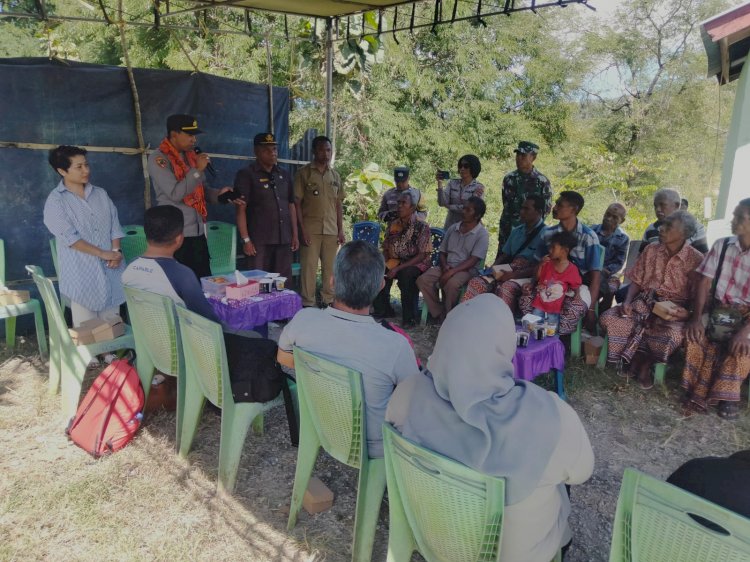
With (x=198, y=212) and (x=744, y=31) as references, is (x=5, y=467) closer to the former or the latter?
(x=198, y=212)

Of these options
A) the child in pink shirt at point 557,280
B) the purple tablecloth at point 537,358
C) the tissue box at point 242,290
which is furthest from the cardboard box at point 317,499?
the child in pink shirt at point 557,280

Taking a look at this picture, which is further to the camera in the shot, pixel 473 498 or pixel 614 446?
pixel 614 446

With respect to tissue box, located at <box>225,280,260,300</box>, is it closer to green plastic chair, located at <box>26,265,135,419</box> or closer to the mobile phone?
green plastic chair, located at <box>26,265,135,419</box>

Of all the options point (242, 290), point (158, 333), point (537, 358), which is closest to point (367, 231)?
point (242, 290)

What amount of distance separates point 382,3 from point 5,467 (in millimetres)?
4447

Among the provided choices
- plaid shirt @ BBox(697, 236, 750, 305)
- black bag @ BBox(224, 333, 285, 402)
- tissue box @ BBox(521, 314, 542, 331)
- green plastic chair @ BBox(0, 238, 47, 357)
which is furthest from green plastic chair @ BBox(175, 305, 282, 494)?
plaid shirt @ BBox(697, 236, 750, 305)

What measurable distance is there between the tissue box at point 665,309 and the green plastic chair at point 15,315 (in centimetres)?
473

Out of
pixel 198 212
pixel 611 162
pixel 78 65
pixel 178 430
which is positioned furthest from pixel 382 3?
pixel 611 162

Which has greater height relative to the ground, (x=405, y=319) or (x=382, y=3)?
(x=382, y=3)

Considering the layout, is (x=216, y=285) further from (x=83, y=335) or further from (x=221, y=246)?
(x=221, y=246)

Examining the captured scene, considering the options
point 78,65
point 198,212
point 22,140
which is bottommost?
point 198,212

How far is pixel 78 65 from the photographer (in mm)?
4957

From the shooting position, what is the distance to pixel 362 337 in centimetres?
220

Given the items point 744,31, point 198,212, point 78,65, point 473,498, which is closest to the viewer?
point 473,498
